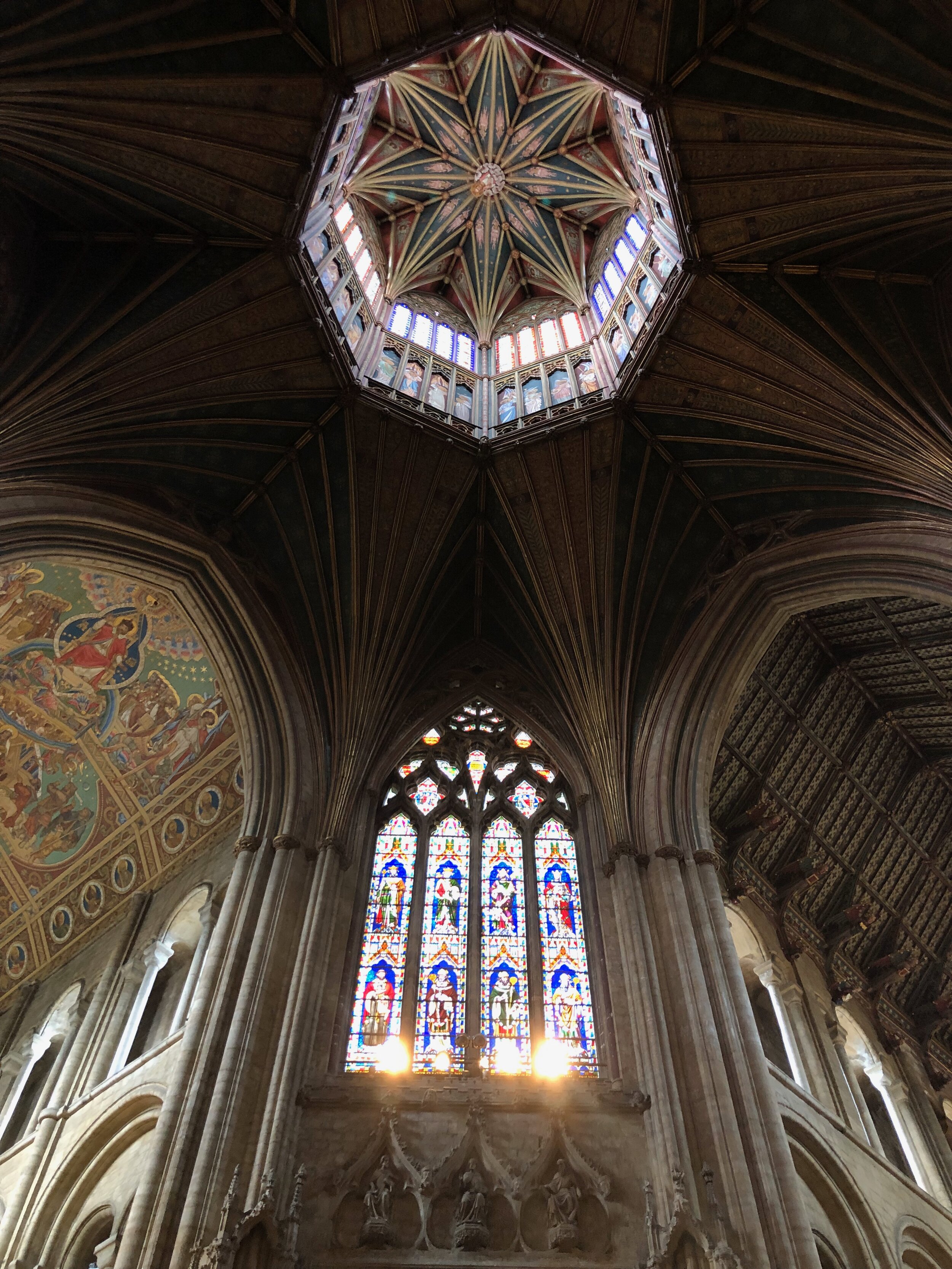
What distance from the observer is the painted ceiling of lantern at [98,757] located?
50.3ft

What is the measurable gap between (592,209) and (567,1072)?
16768 mm

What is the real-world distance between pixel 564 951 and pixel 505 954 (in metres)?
0.83

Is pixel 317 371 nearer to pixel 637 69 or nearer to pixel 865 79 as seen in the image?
pixel 637 69

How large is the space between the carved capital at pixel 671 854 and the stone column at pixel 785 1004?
148 inches

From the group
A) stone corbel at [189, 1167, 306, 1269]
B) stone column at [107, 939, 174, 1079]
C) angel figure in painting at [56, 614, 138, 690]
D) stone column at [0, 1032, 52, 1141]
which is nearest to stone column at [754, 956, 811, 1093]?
stone corbel at [189, 1167, 306, 1269]

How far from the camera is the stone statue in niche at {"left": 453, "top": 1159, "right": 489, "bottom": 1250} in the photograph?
9.84 m

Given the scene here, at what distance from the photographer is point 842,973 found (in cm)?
1733

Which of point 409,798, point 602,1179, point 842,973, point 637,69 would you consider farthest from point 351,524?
point 842,973

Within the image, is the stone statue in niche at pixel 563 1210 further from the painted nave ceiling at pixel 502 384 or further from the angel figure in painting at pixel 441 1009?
the painted nave ceiling at pixel 502 384

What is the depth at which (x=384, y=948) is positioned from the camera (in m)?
13.2

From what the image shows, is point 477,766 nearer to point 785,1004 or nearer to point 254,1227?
point 785,1004

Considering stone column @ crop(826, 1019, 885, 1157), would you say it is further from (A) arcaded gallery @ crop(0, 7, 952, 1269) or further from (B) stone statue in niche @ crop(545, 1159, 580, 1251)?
(B) stone statue in niche @ crop(545, 1159, 580, 1251)

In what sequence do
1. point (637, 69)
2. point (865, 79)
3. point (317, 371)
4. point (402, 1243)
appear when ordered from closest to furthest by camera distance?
point (402, 1243), point (865, 79), point (637, 69), point (317, 371)

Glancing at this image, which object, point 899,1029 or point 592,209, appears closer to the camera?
point 899,1029
